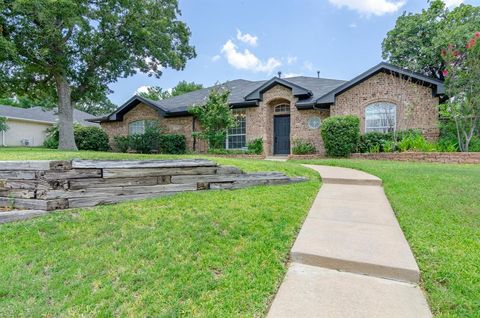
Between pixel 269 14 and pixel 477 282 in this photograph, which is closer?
pixel 477 282

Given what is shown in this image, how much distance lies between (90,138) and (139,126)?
126 inches

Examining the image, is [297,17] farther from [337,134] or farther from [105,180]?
[105,180]

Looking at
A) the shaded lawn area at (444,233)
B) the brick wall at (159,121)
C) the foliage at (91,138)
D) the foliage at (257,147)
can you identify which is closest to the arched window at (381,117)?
the foliage at (257,147)

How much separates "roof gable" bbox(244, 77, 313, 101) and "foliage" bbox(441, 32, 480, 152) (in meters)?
5.66

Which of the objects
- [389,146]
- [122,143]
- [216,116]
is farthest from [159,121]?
[389,146]

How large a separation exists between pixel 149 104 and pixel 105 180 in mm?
13547

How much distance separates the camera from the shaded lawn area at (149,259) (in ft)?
7.20

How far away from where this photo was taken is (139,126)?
1775cm

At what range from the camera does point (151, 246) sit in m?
3.03

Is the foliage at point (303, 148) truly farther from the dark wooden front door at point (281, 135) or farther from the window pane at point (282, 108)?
the window pane at point (282, 108)

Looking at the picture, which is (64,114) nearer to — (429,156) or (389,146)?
(389,146)

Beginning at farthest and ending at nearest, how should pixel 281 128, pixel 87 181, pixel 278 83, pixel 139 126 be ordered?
pixel 139 126 → pixel 281 128 → pixel 278 83 → pixel 87 181

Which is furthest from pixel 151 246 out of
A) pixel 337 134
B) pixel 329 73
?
pixel 329 73

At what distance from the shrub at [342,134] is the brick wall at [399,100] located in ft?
5.13
